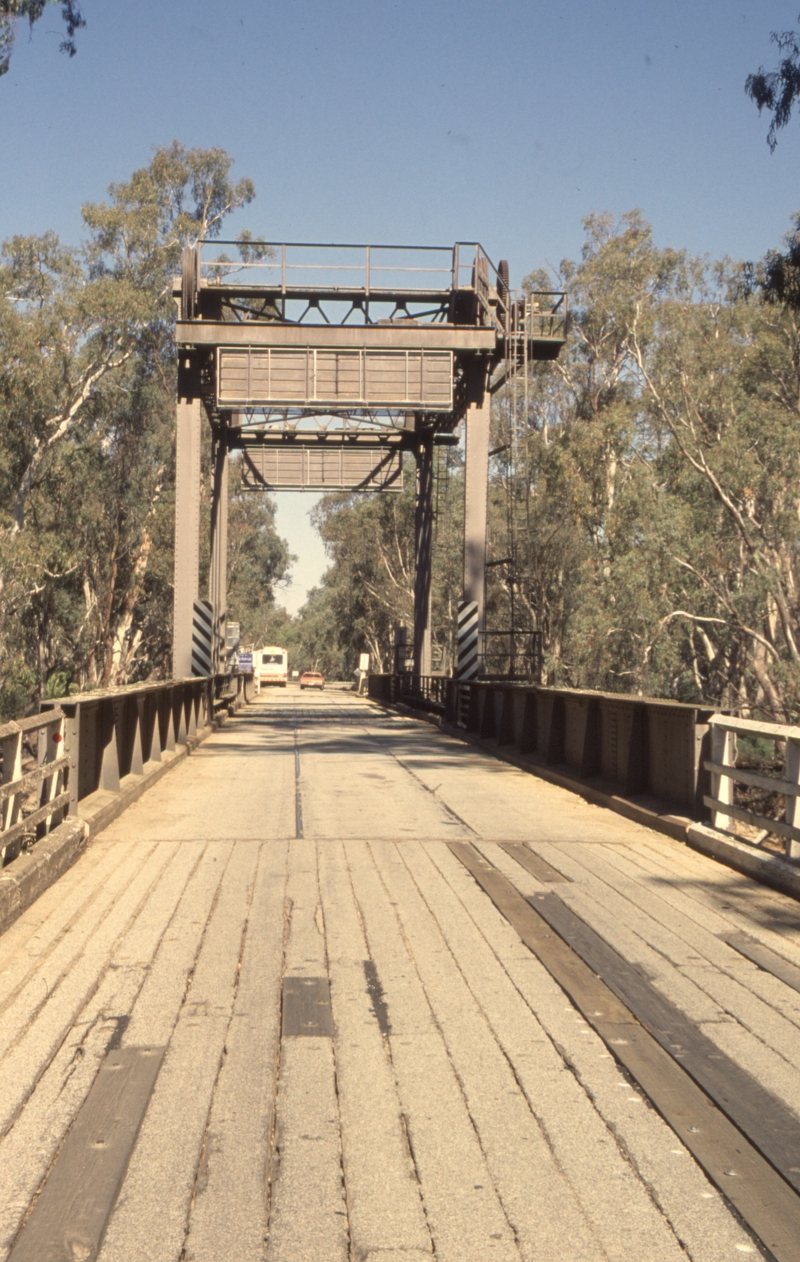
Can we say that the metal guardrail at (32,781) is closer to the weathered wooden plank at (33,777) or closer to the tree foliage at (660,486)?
the weathered wooden plank at (33,777)

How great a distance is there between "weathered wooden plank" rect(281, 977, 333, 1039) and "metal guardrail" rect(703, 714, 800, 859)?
3.48m

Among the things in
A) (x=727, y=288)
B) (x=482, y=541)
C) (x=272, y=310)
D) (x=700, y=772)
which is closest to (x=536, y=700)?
(x=700, y=772)

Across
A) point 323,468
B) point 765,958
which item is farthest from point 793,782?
point 323,468

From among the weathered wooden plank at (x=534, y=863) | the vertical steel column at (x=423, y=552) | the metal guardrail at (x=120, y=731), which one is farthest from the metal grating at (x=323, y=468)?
the weathered wooden plank at (x=534, y=863)

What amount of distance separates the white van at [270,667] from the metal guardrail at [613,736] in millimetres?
63838

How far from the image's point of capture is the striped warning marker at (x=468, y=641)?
26172mm

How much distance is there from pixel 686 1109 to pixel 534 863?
490cm

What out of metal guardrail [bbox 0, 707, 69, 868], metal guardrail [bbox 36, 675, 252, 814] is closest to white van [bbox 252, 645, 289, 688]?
metal guardrail [bbox 36, 675, 252, 814]

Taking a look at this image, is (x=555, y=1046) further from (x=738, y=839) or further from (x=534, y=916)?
(x=738, y=839)

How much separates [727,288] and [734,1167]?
4726 cm

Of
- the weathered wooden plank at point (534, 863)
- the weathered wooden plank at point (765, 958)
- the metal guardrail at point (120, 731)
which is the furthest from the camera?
the metal guardrail at point (120, 731)

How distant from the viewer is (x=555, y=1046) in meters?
5.02

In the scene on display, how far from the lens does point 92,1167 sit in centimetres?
382

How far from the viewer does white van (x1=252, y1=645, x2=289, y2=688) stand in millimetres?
84312
